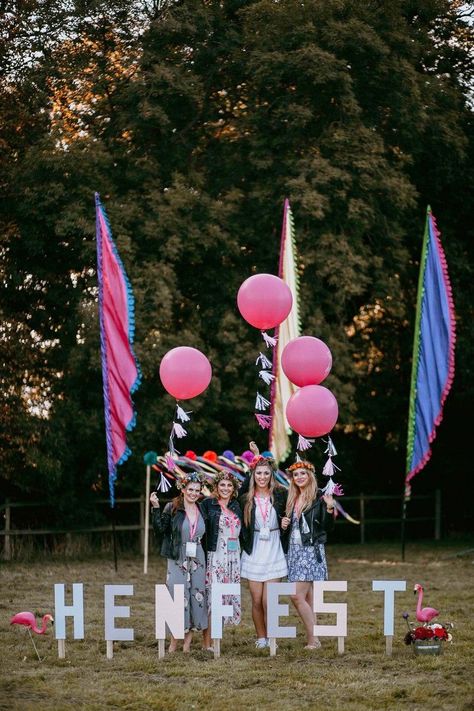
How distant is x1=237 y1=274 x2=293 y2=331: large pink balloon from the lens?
11625 mm

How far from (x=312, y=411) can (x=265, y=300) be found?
4.87 feet

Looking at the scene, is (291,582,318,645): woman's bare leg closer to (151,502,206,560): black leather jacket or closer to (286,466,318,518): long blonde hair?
(286,466,318,518): long blonde hair

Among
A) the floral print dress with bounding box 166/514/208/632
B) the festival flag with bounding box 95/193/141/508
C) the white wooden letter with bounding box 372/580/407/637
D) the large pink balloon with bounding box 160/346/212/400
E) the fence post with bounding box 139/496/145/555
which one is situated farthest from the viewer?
the fence post with bounding box 139/496/145/555

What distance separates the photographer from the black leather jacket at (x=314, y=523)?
10.6 m

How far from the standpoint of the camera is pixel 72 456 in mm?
21094

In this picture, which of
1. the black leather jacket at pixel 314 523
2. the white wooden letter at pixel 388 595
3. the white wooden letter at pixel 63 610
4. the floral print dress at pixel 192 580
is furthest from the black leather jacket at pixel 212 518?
the white wooden letter at pixel 388 595

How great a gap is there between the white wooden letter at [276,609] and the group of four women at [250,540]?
41 cm

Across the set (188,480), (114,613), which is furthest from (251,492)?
(114,613)

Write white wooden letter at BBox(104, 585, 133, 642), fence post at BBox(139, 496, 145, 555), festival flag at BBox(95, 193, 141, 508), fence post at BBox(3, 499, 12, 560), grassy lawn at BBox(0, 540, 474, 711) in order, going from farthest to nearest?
fence post at BBox(139, 496, 145, 555) < fence post at BBox(3, 499, 12, 560) < festival flag at BBox(95, 193, 141, 508) < white wooden letter at BBox(104, 585, 133, 642) < grassy lawn at BBox(0, 540, 474, 711)

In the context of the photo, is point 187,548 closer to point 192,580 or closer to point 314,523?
point 192,580

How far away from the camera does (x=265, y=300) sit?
11625 mm

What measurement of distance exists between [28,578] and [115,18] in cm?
1031

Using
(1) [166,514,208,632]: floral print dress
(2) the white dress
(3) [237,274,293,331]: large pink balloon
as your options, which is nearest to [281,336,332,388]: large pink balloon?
(3) [237,274,293,331]: large pink balloon

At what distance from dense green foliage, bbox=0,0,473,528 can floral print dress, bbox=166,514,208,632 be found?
9.17 metres
